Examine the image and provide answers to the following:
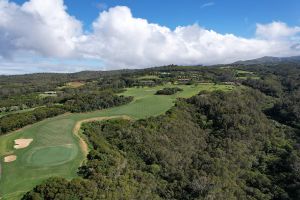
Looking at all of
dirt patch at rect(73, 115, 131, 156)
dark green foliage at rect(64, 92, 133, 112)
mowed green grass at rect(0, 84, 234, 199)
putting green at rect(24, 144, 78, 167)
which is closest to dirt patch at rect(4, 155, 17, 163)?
mowed green grass at rect(0, 84, 234, 199)

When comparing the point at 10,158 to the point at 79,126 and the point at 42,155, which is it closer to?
the point at 42,155

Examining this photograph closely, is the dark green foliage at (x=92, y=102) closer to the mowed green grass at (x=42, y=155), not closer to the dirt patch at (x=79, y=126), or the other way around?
the mowed green grass at (x=42, y=155)

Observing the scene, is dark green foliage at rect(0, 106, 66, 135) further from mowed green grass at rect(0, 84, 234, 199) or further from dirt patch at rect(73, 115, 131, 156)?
dirt patch at rect(73, 115, 131, 156)

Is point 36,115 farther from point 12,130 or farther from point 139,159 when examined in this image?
point 139,159

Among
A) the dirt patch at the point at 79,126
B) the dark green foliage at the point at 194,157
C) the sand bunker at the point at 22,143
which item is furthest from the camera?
the dirt patch at the point at 79,126

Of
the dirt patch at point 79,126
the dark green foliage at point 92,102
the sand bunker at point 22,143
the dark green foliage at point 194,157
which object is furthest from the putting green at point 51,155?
the dark green foliage at point 92,102

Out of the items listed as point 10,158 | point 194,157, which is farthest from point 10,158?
point 194,157

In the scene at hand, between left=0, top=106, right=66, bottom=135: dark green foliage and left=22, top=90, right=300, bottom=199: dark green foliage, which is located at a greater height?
left=0, top=106, right=66, bottom=135: dark green foliage

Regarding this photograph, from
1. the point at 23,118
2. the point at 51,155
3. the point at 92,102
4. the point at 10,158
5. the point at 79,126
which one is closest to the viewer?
the point at 10,158

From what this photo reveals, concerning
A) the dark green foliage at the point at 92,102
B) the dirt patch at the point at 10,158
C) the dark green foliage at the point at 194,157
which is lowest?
the dark green foliage at the point at 194,157

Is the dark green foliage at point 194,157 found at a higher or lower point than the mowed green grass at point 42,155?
lower

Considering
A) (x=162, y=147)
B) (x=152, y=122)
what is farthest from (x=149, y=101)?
(x=162, y=147)
